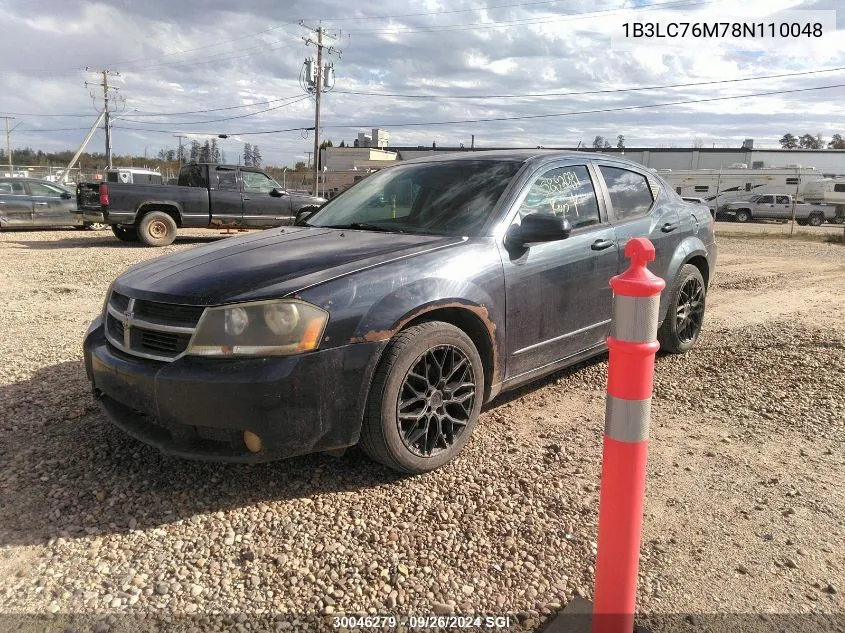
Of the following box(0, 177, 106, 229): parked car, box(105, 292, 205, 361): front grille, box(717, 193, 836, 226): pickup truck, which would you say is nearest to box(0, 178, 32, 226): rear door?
box(0, 177, 106, 229): parked car

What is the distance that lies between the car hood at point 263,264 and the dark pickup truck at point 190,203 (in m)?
9.13

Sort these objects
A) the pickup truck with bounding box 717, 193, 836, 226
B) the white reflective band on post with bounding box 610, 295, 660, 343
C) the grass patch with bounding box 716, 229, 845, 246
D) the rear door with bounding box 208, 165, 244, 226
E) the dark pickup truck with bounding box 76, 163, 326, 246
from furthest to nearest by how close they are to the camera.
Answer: the pickup truck with bounding box 717, 193, 836, 226 → the grass patch with bounding box 716, 229, 845, 246 → the rear door with bounding box 208, 165, 244, 226 → the dark pickup truck with bounding box 76, 163, 326, 246 → the white reflective band on post with bounding box 610, 295, 660, 343

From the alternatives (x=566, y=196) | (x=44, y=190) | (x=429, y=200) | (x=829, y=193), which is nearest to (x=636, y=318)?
(x=429, y=200)

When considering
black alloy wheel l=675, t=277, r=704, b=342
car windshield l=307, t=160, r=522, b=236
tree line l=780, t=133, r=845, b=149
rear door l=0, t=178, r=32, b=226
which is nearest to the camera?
car windshield l=307, t=160, r=522, b=236

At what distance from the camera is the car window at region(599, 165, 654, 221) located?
4.46 m

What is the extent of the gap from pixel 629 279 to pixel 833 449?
2578mm

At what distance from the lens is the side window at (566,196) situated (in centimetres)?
382

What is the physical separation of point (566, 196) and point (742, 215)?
36079 mm

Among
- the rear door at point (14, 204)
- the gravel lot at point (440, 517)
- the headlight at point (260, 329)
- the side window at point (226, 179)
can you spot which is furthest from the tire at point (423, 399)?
the rear door at point (14, 204)

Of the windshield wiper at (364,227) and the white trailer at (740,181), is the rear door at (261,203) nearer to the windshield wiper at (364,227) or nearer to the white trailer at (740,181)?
the windshield wiper at (364,227)

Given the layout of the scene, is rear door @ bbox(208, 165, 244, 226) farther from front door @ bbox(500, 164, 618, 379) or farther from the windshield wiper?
front door @ bbox(500, 164, 618, 379)

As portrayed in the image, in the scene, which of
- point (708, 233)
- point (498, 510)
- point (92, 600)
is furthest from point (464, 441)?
point (708, 233)

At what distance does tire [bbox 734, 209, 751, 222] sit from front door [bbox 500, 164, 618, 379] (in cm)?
3563

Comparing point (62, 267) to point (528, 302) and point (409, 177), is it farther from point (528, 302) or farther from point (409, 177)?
point (528, 302)
